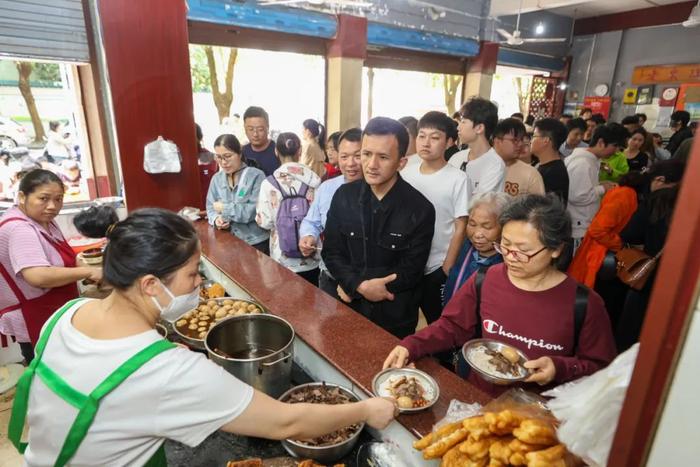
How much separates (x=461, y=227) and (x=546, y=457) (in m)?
2.03

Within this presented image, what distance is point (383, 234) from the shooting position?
2.36m

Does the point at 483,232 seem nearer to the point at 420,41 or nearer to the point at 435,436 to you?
the point at 435,436

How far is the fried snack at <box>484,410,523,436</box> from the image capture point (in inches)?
41.6

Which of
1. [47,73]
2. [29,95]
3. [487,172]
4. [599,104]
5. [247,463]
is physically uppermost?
[599,104]

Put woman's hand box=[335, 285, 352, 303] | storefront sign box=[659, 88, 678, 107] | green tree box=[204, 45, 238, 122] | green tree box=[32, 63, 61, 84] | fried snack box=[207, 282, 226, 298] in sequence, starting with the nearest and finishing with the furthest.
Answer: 1. woman's hand box=[335, 285, 352, 303]
2. fried snack box=[207, 282, 226, 298]
3. green tree box=[32, 63, 61, 84]
4. green tree box=[204, 45, 238, 122]
5. storefront sign box=[659, 88, 678, 107]

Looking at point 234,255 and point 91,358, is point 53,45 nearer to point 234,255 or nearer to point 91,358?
point 234,255

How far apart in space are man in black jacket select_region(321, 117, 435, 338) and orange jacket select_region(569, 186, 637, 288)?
1917mm

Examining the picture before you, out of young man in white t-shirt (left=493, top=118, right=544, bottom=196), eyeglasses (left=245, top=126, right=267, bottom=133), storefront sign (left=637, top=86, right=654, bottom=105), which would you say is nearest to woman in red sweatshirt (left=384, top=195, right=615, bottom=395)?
young man in white t-shirt (left=493, top=118, right=544, bottom=196)

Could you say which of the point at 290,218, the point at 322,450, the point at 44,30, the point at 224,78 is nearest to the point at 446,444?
the point at 322,450

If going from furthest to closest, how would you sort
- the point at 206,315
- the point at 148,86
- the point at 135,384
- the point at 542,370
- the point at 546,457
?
the point at 148,86 < the point at 206,315 < the point at 542,370 < the point at 135,384 < the point at 546,457

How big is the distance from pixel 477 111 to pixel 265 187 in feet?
6.02

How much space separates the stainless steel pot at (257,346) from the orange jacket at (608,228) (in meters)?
2.87

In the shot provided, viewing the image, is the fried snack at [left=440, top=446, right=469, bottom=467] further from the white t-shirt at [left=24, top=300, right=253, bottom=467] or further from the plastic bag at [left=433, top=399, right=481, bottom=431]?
the white t-shirt at [left=24, top=300, right=253, bottom=467]

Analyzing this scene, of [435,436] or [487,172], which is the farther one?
[487,172]
